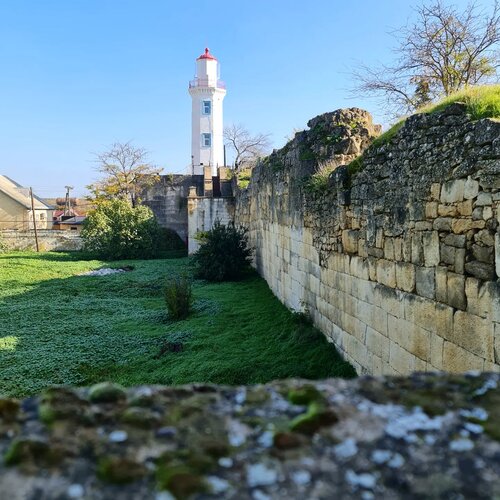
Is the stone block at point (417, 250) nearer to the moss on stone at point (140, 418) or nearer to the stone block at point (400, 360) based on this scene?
the stone block at point (400, 360)

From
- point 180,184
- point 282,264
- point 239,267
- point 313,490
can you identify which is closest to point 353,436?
point 313,490

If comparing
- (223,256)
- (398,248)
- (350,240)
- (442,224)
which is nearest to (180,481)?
(442,224)

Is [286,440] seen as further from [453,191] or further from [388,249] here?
[388,249]

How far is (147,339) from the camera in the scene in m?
8.94

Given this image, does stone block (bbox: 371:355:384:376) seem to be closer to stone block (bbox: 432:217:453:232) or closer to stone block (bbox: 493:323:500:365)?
stone block (bbox: 432:217:453:232)

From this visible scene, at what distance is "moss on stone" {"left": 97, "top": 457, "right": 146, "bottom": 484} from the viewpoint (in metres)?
1.22

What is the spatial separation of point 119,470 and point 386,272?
4444mm

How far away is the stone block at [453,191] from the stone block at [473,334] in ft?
3.00

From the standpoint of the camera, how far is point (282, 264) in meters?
11.2

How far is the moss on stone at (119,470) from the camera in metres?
1.22

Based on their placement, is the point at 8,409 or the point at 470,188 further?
the point at 470,188

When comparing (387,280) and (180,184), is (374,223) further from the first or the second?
(180,184)

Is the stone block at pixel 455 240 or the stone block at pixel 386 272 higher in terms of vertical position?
the stone block at pixel 455 240

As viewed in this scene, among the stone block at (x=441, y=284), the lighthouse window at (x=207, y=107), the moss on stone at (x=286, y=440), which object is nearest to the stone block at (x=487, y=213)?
the stone block at (x=441, y=284)
